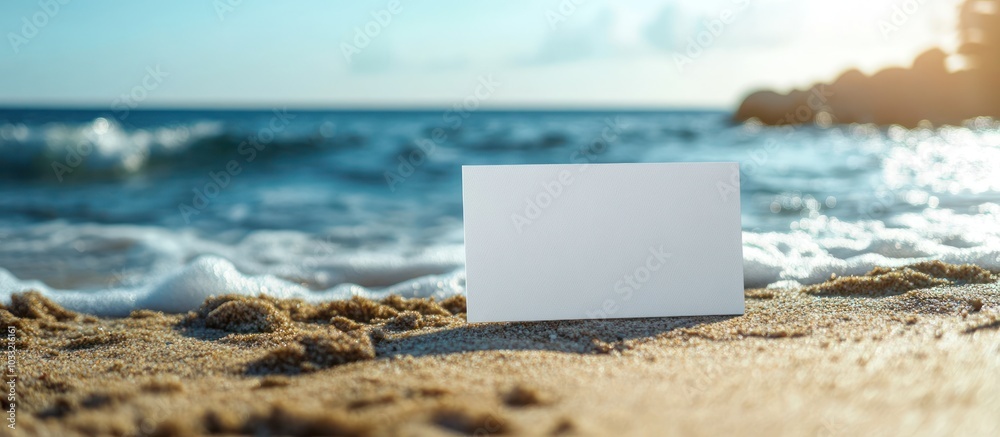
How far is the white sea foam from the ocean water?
17mm

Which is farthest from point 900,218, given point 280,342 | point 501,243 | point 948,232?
point 280,342

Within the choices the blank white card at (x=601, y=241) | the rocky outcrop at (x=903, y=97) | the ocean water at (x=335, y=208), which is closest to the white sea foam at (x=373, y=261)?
the ocean water at (x=335, y=208)

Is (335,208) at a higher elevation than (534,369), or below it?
higher

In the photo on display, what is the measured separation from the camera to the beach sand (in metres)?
1.72

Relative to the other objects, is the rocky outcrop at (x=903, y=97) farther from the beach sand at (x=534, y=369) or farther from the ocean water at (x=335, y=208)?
the beach sand at (x=534, y=369)

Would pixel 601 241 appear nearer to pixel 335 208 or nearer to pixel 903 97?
pixel 335 208

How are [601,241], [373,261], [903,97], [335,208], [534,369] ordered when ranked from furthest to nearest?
1. [903,97]
2. [335,208]
3. [373,261]
4. [601,241]
5. [534,369]

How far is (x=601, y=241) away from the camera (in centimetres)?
319

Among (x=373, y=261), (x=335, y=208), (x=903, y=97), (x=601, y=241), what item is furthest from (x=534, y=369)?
(x=903, y=97)

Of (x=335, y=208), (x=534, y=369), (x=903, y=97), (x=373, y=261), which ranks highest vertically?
(x=903, y=97)

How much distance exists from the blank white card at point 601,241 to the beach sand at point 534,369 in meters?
0.10

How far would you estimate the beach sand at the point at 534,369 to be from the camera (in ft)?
5.65

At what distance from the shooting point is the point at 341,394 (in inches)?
80.6

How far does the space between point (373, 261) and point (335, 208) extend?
3.79m
